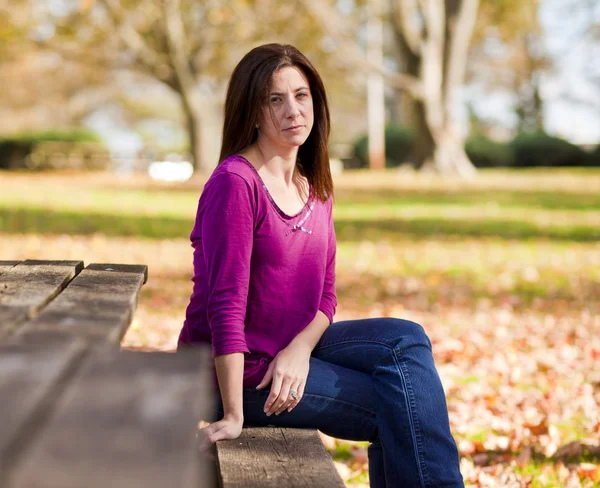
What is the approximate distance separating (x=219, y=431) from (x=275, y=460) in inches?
10.8

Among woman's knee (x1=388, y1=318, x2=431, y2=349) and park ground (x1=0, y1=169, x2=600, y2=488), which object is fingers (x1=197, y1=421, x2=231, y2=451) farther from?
park ground (x1=0, y1=169, x2=600, y2=488)

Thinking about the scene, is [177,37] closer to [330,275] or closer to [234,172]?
[330,275]

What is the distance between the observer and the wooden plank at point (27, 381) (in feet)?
4.02

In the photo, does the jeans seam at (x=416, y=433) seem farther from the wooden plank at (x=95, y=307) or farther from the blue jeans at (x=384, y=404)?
the wooden plank at (x=95, y=307)

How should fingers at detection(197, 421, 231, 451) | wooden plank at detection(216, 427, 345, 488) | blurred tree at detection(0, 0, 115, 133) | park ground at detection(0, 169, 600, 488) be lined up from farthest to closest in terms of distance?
blurred tree at detection(0, 0, 115, 133) < park ground at detection(0, 169, 600, 488) < fingers at detection(197, 421, 231, 451) < wooden plank at detection(216, 427, 345, 488)

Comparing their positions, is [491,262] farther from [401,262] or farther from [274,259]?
[274,259]

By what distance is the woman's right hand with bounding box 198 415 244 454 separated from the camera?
237cm

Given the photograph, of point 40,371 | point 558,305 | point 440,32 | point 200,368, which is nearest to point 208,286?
point 200,368

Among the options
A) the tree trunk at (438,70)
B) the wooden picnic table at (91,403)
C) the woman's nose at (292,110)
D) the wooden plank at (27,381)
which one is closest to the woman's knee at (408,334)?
the woman's nose at (292,110)

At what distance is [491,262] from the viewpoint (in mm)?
9867

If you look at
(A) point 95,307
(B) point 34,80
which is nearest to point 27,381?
(A) point 95,307

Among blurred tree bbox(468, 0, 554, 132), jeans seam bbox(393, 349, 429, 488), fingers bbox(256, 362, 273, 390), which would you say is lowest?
blurred tree bbox(468, 0, 554, 132)

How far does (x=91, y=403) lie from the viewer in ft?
4.60

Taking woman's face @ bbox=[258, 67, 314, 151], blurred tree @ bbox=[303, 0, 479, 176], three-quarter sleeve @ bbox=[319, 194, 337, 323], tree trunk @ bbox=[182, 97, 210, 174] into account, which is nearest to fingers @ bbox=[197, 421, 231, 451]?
Answer: three-quarter sleeve @ bbox=[319, 194, 337, 323]
